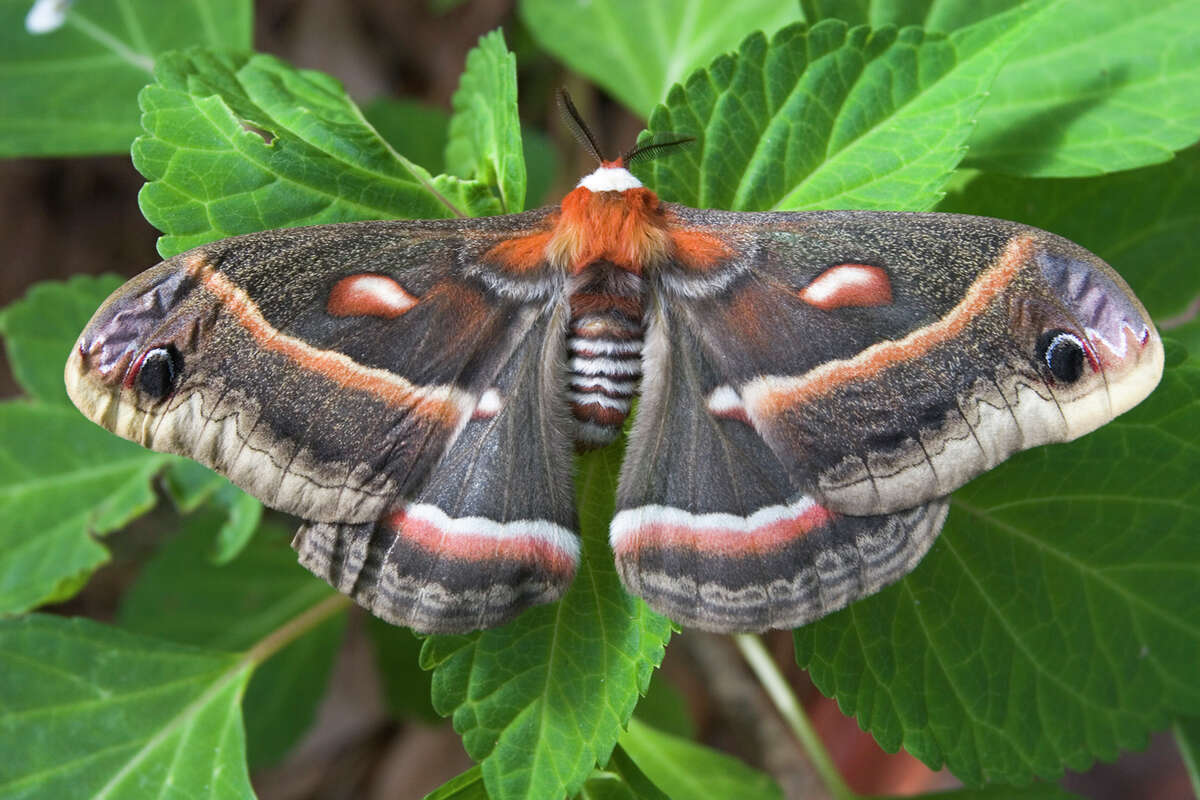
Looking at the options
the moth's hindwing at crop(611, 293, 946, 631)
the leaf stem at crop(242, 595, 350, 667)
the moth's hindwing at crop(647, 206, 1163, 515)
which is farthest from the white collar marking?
the leaf stem at crop(242, 595, 350, 667)

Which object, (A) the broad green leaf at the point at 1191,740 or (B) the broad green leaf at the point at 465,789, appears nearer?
(B) the broad green leaf at the point at 465,789

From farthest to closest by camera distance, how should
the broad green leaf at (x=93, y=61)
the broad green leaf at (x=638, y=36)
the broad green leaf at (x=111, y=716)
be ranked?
1. the broad green leaf at (x=638, y=36)
2. the broad green leaf at (x=93, y=61)
3. the broad green leaf at (x=111, y=716)

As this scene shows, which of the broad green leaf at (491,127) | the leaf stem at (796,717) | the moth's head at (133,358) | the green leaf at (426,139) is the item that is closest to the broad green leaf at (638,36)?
the green leaf at (426,139)

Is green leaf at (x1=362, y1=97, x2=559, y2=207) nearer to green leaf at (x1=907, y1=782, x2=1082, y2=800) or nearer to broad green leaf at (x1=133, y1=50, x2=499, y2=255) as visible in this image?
broad green leaf at (x1=133, y1=50, x2=499, y2=255)

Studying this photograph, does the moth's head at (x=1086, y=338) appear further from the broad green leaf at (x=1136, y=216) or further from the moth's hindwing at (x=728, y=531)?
the broad green leaf at (x=1136, y=216)

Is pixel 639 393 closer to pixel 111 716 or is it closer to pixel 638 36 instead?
pixel 111 716

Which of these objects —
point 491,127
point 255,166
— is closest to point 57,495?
point 255,166

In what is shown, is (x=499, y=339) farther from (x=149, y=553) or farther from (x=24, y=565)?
(x=149, y=553)
